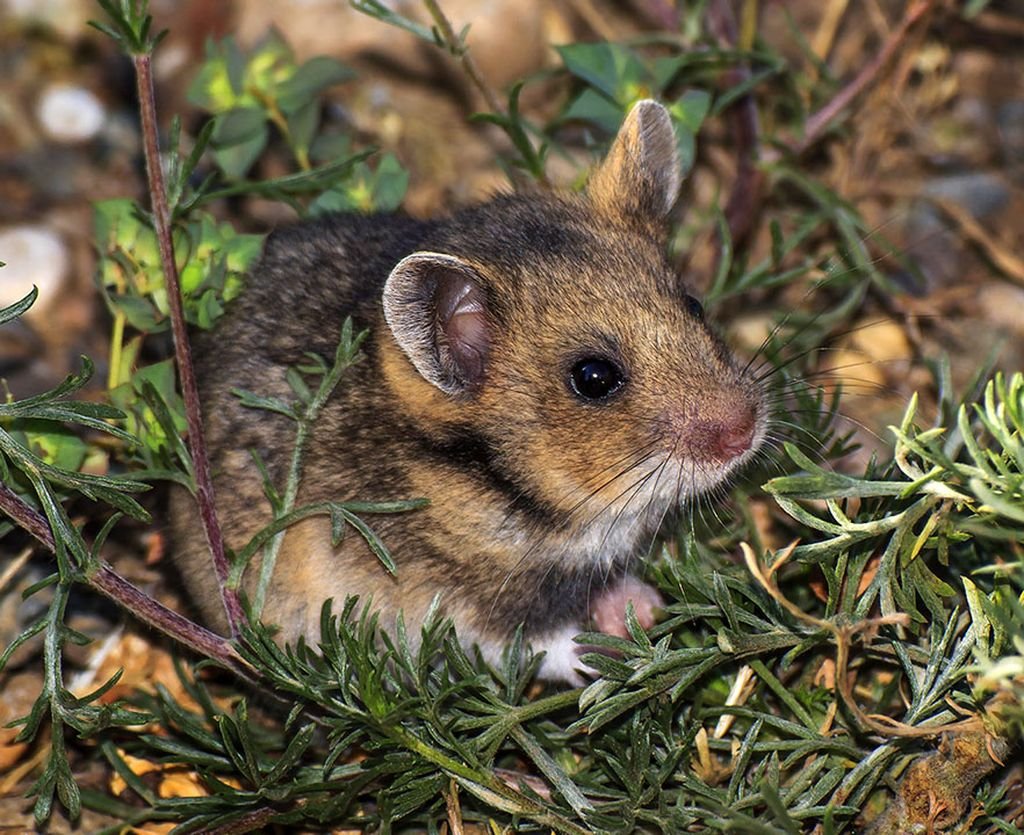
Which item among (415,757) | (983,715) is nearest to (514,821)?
(415,757)

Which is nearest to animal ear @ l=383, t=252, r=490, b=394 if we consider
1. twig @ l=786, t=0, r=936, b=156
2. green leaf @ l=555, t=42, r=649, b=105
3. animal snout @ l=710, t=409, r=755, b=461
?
animal snout @ l=710, t=409, r=755, b=461

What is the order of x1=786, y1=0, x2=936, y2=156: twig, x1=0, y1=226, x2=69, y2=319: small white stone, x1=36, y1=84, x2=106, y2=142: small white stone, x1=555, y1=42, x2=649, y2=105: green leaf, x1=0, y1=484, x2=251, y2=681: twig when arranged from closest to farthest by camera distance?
x1=0, y1=484, x2=251, y2=681: twig
x1=555, y1=42, x2=649, y2=105: green leaf
x1=786, y1=0, x2=936, y2=156: twig
x1=0, y1=226, x2=69, y2=319: small white stone
x1=36, y1=84, x2=106, y2=142: small white stone

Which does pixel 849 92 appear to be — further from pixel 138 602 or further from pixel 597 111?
pixel 138 602

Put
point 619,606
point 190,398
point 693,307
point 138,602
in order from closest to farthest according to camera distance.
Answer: point 138,602 → point 190,398 → point 693,307 → point 619,606

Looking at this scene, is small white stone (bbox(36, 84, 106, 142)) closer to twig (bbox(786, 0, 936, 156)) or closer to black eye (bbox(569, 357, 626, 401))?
twig (bbox(786, 0, 936, 156))

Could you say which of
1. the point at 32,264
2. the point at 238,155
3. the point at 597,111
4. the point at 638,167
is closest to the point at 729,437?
the point at 638,167

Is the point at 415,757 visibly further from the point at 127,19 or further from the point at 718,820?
the point at 127,19

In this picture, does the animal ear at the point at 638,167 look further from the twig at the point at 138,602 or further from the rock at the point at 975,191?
the rock at the point at 975,191
